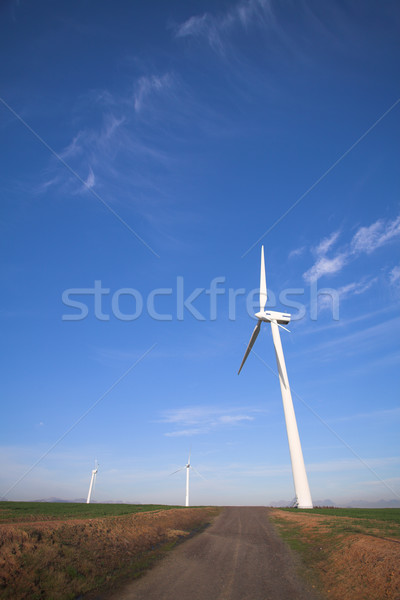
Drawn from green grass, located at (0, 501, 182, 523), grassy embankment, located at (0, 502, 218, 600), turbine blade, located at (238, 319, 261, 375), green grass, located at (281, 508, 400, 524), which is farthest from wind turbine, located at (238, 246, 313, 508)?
grassy embankment, located at (0, 502, 218, 600)

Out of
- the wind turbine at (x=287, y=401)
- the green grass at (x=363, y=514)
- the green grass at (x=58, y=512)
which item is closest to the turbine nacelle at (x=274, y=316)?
the wind turbine at (x=287, y=401)

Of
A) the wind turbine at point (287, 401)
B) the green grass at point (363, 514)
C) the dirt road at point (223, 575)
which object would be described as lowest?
the dirt road at point (223, 575)

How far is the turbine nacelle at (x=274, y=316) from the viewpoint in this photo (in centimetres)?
5438

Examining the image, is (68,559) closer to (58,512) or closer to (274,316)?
(58,512)

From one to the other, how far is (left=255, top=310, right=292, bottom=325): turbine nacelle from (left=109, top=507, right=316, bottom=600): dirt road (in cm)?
3647

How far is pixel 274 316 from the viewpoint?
5469 cm

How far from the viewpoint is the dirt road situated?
1114 cm

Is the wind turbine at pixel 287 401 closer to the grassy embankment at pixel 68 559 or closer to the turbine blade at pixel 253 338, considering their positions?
the turbine blade at pixel 253 338

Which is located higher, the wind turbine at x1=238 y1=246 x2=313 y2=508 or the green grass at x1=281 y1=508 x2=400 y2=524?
the wind turbine at x1=238 y1=246 x2=313 y2=508

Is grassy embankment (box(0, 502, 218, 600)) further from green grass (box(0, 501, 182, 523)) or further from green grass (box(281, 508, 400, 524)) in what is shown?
green grass (box(281, 508, 400, 524))

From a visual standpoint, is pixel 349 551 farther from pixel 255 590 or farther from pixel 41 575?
pixel 41 575

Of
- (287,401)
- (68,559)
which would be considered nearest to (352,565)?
(68,559)

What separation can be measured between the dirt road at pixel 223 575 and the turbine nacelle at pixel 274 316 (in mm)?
36467

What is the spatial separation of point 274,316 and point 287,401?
1442 centimetres
